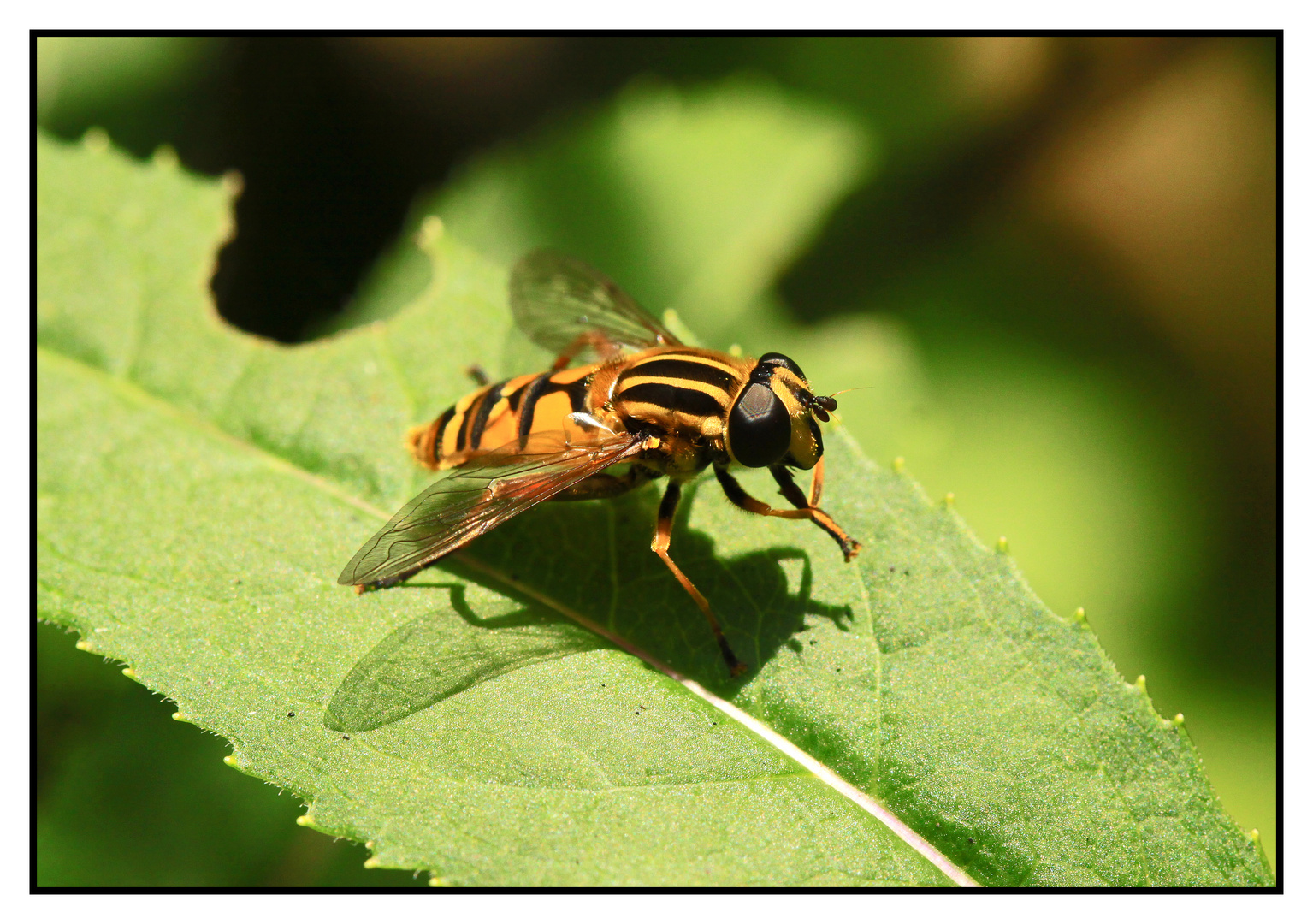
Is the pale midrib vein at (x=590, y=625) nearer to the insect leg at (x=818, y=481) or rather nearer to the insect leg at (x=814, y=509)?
the insect leg at (x=814, y=509)

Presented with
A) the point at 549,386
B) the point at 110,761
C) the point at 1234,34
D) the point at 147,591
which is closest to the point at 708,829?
the point at 549,386

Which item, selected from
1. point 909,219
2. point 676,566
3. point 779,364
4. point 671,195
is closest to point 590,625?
point 676,566

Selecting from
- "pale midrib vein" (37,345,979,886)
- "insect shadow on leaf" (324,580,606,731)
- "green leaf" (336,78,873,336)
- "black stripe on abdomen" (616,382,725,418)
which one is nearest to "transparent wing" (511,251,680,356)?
"black stripe on abdomen" (616,382,725,418)

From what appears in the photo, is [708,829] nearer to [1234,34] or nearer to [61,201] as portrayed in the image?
[61,201]

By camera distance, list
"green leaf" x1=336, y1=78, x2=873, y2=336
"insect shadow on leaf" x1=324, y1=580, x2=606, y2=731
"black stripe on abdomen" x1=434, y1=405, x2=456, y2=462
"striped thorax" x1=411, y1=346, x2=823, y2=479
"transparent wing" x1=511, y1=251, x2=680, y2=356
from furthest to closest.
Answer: "green leaf" x1=336, y1=78, x2=873, y2=336, "transparent wing" x1=511, y1=251, x2=680, y2=356, "black stripe on abdomen" x1=434, y1=405, x2=456, y2=462, "striped thorax" x1=411, y1=346, x2=823, y2=479, "insect shadow on leaf" x1=324, y1=580, x2=606, y2=731

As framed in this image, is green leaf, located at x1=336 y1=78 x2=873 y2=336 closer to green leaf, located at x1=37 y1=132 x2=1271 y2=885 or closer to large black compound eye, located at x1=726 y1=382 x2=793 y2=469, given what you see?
green leaf, located at x1=37 y1=132 x2=1271 y2=885

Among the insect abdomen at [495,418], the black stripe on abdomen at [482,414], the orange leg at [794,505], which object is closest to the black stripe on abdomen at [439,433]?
the insect abdomen at [495,418]
